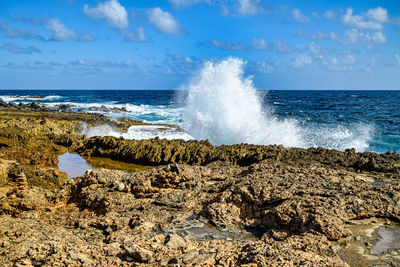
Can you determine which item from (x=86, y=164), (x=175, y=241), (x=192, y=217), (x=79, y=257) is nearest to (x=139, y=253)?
(x=175, y=241)

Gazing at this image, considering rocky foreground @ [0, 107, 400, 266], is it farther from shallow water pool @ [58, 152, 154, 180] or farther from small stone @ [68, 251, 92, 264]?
shallow water pool @ [58, 152, 154, 180]

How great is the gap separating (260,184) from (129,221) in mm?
1749

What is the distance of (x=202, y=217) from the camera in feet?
11.8

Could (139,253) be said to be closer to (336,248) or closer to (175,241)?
(175,241)

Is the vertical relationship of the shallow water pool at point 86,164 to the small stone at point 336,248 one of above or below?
below

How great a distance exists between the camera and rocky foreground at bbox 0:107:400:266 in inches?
101

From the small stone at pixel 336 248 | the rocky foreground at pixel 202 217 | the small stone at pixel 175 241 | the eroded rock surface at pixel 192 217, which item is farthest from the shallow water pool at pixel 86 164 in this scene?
the small stone at pixel 336 248

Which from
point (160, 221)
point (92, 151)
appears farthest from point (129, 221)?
point (92, 151)

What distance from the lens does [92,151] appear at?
1002 cm

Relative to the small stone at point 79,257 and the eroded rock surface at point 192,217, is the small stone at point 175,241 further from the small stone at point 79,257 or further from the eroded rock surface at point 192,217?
the small stone at point 79,257

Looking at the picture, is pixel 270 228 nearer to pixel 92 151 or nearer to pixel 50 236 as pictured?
pixel 50 236

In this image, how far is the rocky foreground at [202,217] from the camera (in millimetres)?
2572

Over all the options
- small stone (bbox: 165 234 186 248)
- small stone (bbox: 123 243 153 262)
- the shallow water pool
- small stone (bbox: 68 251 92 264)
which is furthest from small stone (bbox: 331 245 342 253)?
the shallow water pool

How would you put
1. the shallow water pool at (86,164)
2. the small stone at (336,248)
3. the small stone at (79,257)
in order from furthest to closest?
the shallow water pool at (86,164) → the small stone at (336,248) → the small stone at (79,257)
